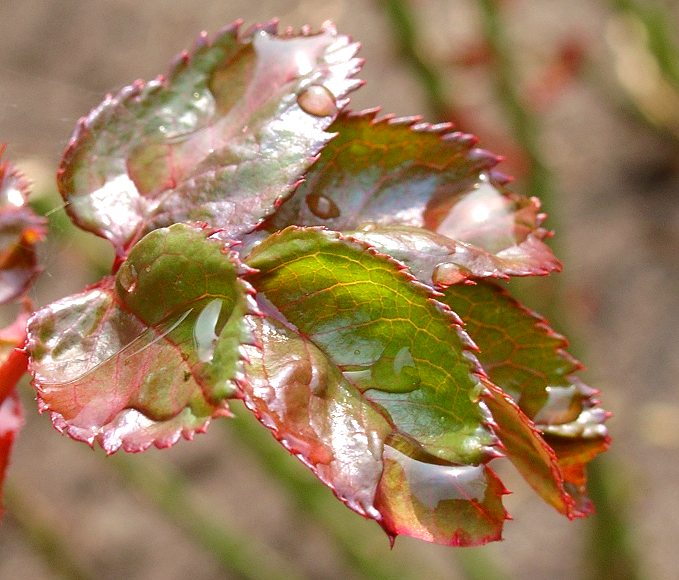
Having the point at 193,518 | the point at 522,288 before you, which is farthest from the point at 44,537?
the point at 522,288

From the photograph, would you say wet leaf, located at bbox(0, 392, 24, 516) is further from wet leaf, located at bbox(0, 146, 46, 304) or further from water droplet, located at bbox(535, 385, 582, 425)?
water droplet, located at bbox(535, 385, 582, 425)

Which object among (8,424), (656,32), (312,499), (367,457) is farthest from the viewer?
(656,32)

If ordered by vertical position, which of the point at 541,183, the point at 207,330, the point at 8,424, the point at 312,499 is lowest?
the point at 312,499

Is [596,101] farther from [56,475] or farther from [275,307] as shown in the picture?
[275,307]

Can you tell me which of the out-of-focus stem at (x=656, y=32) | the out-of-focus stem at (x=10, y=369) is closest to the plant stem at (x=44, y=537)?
the out-of-focus stem at (x=10, y=369)

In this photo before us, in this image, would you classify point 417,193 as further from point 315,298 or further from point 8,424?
point 8,424

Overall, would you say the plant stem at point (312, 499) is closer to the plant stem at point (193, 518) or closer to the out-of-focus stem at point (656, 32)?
the plant stem at point (193, 518)

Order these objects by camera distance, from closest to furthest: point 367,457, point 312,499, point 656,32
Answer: point 367,457 < point 312,499 < point 656,32
